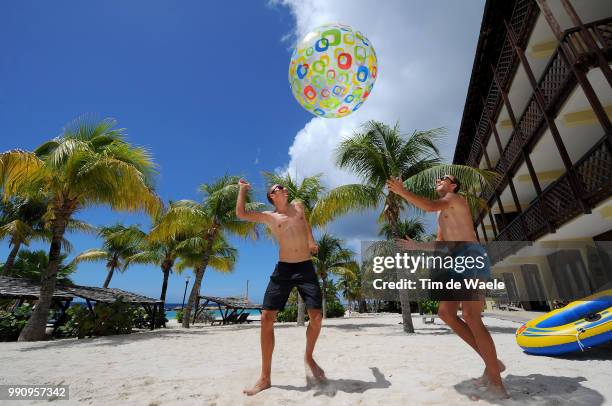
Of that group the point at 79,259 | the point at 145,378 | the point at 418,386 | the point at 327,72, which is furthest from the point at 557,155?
the point at 79,259

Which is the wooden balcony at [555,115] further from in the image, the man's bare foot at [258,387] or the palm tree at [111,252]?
the palm tree at [111,252]

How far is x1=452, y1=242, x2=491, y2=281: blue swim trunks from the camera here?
9.07 ft

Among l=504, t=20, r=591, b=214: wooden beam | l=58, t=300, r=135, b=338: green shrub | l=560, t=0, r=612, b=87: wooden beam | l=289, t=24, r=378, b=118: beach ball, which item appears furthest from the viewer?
l=58, t=300, r=135, b=338: green shrub

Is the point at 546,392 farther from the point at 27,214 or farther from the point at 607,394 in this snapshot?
the point at 27,214

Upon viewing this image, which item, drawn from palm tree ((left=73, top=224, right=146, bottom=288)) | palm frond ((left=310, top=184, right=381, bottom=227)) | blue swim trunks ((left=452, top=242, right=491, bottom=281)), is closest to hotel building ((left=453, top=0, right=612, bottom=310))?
palm frond ((left=310, top=184, right=381, bottom=227))

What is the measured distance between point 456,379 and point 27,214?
24.1m

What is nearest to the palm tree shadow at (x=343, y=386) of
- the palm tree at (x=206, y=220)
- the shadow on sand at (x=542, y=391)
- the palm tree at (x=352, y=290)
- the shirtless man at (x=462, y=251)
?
the shadow on sand at (x=542, y=391)

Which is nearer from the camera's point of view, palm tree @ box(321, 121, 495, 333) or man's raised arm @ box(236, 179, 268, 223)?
man's raised arm @ box(236, 179, 268, 223)

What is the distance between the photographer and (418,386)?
2.90m

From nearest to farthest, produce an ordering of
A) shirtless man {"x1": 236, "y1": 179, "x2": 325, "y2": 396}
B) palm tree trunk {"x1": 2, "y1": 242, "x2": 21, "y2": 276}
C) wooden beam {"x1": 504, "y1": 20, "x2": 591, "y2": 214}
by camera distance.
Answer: shirtless man {"x1": 236, "y1": 179, "x2": 325, "y2": 396} → wooden beam {"x1": 504, "y1": 20, "x2": 591, "y2": 214} → palm tree trunk {"x1": 2, "y1": 242, "x2": 21, "y2": 276}

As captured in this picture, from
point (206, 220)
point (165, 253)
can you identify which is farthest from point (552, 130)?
point (165, 253)

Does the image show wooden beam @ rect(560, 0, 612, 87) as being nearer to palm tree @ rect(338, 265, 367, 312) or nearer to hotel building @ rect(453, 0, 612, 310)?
hotel building @ rect(453, 0, 612, 310)

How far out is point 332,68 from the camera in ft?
14.7

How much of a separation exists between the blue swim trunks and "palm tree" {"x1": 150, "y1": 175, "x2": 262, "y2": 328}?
1287 centimetres
